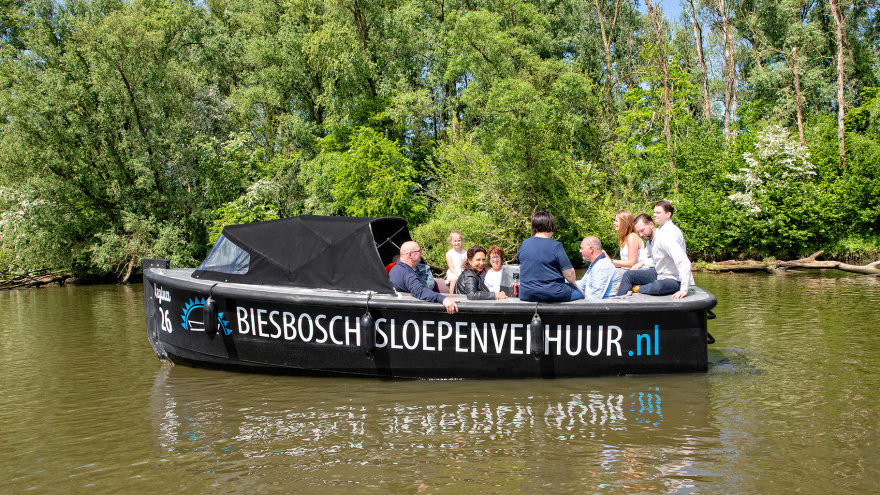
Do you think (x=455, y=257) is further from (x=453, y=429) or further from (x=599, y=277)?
(x=453, y=429)

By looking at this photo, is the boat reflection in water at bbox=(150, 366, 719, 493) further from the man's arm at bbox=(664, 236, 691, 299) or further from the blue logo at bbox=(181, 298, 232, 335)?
the man's arm at bbox=(664, 236, 691, 299)

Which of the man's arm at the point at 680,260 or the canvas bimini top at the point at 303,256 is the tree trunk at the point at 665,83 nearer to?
the man's arm at the point at 680,260

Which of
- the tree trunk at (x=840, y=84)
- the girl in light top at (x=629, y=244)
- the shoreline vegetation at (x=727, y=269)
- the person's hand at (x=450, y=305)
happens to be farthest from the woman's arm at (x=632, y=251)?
the tree trunk at (x=840, y=84)

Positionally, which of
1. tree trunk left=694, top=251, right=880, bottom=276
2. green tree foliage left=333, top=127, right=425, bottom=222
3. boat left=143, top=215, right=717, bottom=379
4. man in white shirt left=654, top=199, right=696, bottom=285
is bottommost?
tree trunk left=694, top=251, right=880, bottom=276

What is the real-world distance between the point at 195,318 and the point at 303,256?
1459 mm

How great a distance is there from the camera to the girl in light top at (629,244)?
7.75m

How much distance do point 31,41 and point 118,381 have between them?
964 inches

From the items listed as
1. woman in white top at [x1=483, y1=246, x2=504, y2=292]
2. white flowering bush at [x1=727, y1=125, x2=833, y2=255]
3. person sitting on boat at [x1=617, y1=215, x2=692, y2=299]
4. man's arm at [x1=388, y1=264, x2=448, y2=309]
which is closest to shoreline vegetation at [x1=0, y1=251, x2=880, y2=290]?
white flowering bush at [x1=727, y1=125, x2=833, y2=255]

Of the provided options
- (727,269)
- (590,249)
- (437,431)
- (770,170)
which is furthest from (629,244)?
(770,170)

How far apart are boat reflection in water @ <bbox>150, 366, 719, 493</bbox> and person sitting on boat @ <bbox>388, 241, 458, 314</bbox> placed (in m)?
0.92

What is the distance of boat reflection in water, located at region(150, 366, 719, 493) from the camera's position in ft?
14.8

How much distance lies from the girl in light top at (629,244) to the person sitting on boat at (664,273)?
26 centimetres

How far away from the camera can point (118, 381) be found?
751 cm

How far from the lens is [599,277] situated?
700cm
